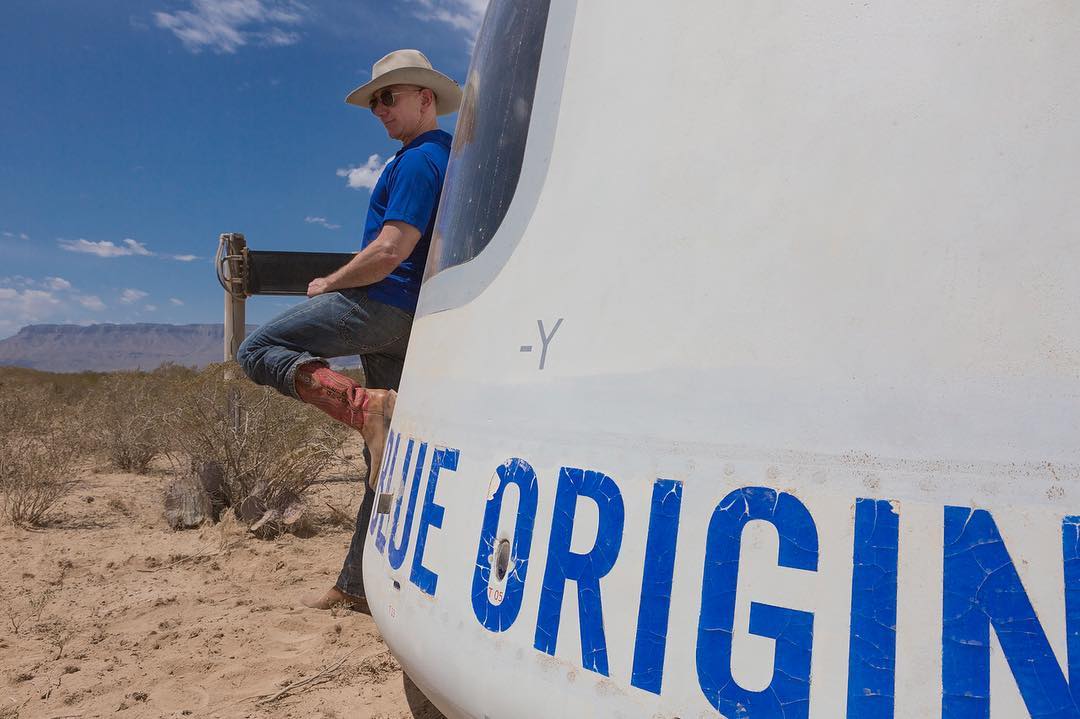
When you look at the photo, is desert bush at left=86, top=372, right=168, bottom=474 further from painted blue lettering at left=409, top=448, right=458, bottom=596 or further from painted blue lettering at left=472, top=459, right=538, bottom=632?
painted blue lettering at left=472, top=459, right=538, bottom=632

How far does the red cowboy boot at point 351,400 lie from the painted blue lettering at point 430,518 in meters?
1.07

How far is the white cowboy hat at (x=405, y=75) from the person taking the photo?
2955mm

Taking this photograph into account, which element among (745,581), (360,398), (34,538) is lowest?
(34,538)

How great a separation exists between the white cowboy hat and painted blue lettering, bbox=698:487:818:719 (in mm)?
2331

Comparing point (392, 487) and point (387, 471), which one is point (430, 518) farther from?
point (387, 471)

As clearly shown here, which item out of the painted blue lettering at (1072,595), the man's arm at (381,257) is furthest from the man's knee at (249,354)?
the painted blue lettering at (1072,595)

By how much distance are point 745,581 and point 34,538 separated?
18.2 ft

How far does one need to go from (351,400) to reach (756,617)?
6.15 ft

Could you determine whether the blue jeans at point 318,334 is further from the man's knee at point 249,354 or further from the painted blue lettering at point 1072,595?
the painted blue lettering at point 1072,595

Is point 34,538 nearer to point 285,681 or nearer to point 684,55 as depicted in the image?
point 285,681

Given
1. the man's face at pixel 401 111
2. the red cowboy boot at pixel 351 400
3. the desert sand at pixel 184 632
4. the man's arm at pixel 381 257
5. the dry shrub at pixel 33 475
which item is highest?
the man's face at pixel 401 111

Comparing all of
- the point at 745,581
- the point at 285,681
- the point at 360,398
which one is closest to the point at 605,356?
the point at 745,581

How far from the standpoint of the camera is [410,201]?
2750 mm

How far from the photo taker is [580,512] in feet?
4.16
